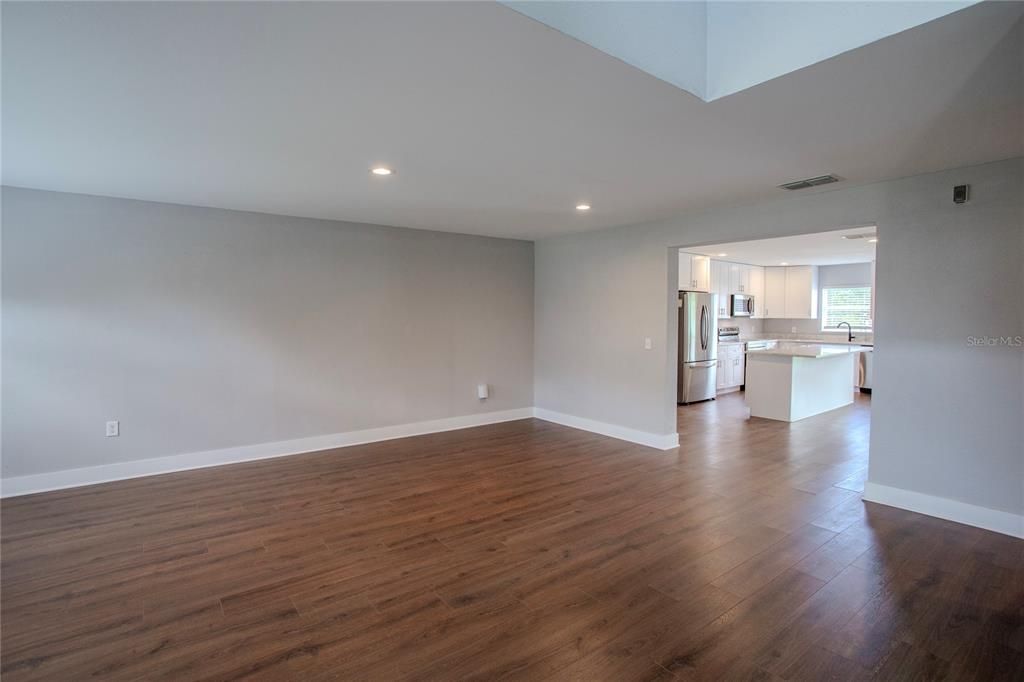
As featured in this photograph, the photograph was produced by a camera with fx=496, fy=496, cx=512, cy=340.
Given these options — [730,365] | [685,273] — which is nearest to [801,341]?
[730,365]

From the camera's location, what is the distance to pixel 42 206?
153 inches

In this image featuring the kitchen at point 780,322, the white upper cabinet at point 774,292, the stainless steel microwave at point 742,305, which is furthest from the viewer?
the white upper cabinet at point 774,292

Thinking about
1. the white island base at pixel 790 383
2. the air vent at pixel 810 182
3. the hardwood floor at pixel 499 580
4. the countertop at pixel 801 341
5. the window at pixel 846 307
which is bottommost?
the hardwood floor at pixel 499 580

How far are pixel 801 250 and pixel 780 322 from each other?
3.35 m

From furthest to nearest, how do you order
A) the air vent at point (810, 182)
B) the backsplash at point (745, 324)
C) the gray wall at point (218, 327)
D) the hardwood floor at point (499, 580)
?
the backsplash at point (745, 324) → the gray wall at point (218, 327) → the air vent at point (810, 182) → the hardwood floor at point (499, 580)

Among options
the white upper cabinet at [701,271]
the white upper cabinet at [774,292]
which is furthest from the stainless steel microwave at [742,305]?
the white upper cabinet at [701,271]

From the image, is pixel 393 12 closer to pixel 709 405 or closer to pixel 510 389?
pixel 510 389

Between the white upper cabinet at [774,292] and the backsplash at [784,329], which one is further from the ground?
the white upper cabinet at [774,292]

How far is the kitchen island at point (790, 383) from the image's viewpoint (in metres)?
6.50

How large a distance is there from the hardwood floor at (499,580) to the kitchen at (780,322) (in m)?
2.48

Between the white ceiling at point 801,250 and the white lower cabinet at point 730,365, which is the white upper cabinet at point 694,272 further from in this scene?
the white lower cabinet at point 730,365

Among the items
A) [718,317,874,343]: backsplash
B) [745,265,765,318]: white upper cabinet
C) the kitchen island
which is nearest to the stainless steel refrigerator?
the kitchen island

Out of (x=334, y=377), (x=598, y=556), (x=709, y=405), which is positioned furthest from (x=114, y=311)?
(x=709, y=405)

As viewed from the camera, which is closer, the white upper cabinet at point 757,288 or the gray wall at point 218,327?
the gray wall at point 218,327
